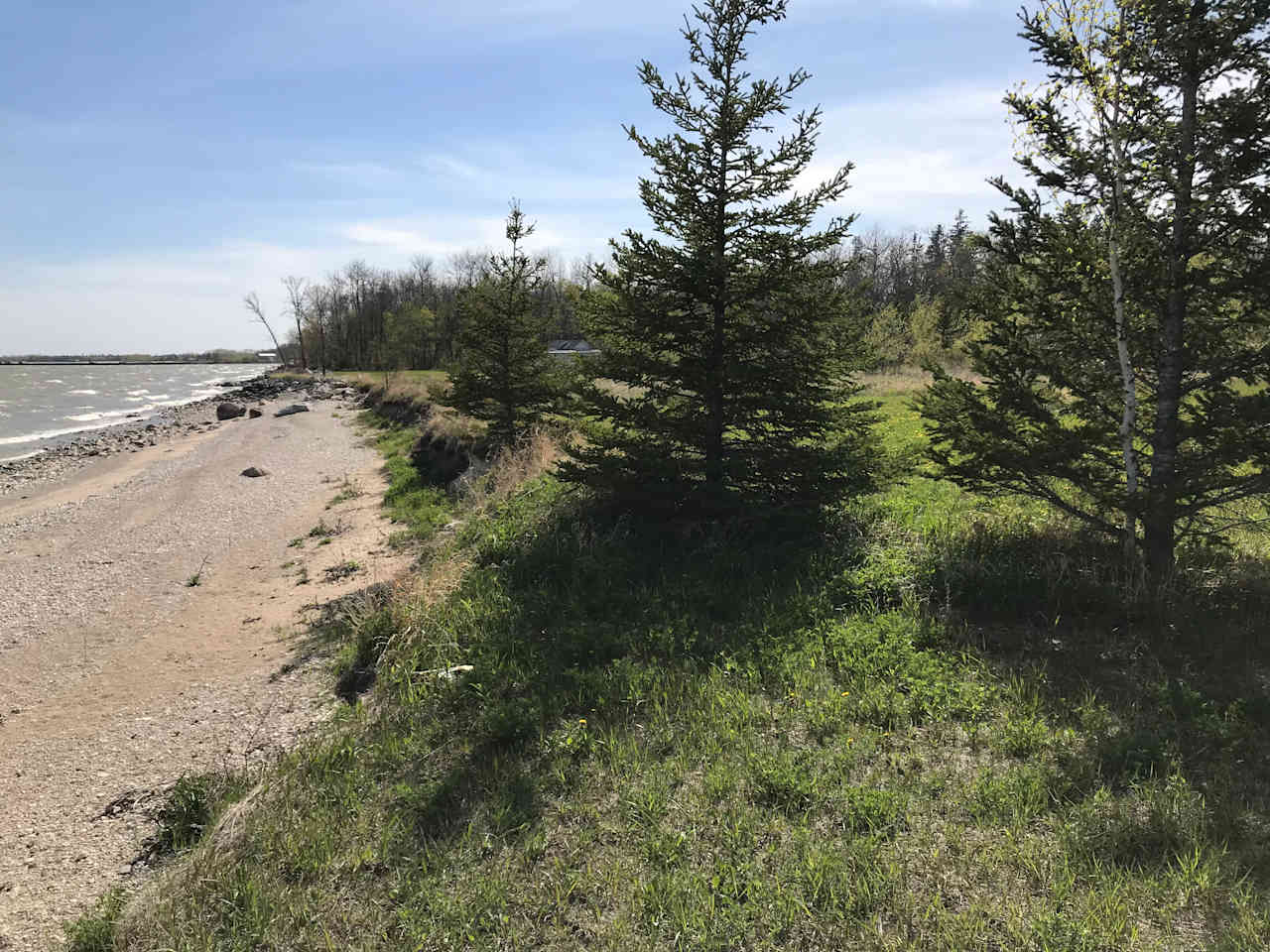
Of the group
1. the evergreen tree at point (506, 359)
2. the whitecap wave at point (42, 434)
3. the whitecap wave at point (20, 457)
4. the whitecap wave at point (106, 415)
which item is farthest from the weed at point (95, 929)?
the whitecap wave at point (106, 415)

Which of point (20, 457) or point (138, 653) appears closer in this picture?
point (138, 653)

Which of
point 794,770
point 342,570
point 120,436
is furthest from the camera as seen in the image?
point 120,436

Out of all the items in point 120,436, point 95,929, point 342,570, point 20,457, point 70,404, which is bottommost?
point 95,929

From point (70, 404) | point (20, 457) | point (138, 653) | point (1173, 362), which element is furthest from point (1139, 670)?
point (70, 404)

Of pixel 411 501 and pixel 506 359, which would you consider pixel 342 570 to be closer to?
pixel 411 501

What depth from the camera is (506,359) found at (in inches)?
673

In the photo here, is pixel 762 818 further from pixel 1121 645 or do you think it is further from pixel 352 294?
pixel 352 294

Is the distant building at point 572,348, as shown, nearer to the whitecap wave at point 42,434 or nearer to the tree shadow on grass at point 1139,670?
the tree shadow on grass at point 1139,670

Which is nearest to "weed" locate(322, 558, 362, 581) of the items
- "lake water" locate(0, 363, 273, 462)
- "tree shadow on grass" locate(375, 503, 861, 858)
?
"tree shadow on grass" locate(375, 503, 861, 858)

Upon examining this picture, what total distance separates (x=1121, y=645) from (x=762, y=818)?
376 cm

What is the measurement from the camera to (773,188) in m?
8.04

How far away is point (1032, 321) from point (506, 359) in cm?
1280

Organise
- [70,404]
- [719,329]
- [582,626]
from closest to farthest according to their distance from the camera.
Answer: [582,626]
[719,329]
[70,404]

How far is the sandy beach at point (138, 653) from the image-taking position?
5.30 meters
